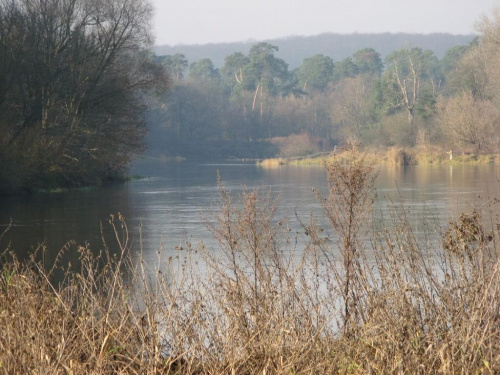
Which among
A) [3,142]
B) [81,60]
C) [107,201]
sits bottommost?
[107,201]

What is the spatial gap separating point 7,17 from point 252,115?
84736mm

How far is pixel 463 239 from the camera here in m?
8.10

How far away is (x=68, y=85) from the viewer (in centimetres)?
3884

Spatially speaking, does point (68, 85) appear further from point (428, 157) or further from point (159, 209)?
point (428, 157)

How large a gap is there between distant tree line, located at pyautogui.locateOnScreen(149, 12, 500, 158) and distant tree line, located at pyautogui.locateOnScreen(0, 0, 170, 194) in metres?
29.9

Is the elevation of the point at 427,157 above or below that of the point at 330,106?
below

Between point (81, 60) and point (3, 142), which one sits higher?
point (81, 60)

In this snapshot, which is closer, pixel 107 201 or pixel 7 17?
pixel 107 201

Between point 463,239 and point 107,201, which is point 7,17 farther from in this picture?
point 463,239

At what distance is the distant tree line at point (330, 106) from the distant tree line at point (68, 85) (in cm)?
2994

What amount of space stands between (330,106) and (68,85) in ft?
273

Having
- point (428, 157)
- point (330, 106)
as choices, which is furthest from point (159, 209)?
point (330, 106)

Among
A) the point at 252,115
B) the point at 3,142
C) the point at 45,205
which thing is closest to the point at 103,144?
the point at 3,142

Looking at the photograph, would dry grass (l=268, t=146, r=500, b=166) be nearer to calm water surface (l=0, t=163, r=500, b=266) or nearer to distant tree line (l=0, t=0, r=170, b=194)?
calm water surface (l=0, t=163, r=500, b=266)
